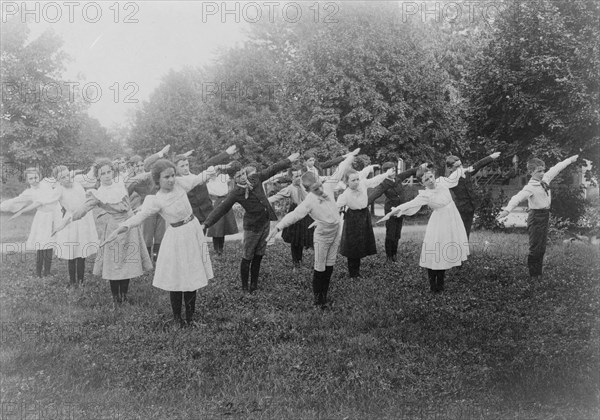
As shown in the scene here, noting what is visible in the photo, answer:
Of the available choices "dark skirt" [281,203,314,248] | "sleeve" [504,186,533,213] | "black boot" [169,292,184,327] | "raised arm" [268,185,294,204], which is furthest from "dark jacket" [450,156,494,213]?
"black boot" [169,292,184,327]

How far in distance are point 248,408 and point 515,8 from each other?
15425 mm

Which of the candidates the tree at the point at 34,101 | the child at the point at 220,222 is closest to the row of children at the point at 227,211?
the child at the point at 220,222

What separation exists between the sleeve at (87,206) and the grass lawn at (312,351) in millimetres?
1533

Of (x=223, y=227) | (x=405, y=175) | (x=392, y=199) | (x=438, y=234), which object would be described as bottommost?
(x=223, y=227)

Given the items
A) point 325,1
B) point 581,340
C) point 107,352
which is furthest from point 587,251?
point 325,1

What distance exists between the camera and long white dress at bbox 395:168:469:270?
8781 millimetres

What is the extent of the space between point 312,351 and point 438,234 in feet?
12.2

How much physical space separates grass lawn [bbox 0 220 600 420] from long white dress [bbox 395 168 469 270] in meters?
0.61

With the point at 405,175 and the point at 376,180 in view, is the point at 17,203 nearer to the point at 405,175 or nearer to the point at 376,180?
the point at 376,180

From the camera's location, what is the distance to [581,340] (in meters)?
6.57

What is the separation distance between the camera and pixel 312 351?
20.7ft

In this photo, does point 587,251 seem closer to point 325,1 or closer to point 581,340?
point 581,340

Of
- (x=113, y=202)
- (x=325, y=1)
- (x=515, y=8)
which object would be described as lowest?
(x=113, y=202)

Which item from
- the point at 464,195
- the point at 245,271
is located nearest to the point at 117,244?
the point at 245,271
